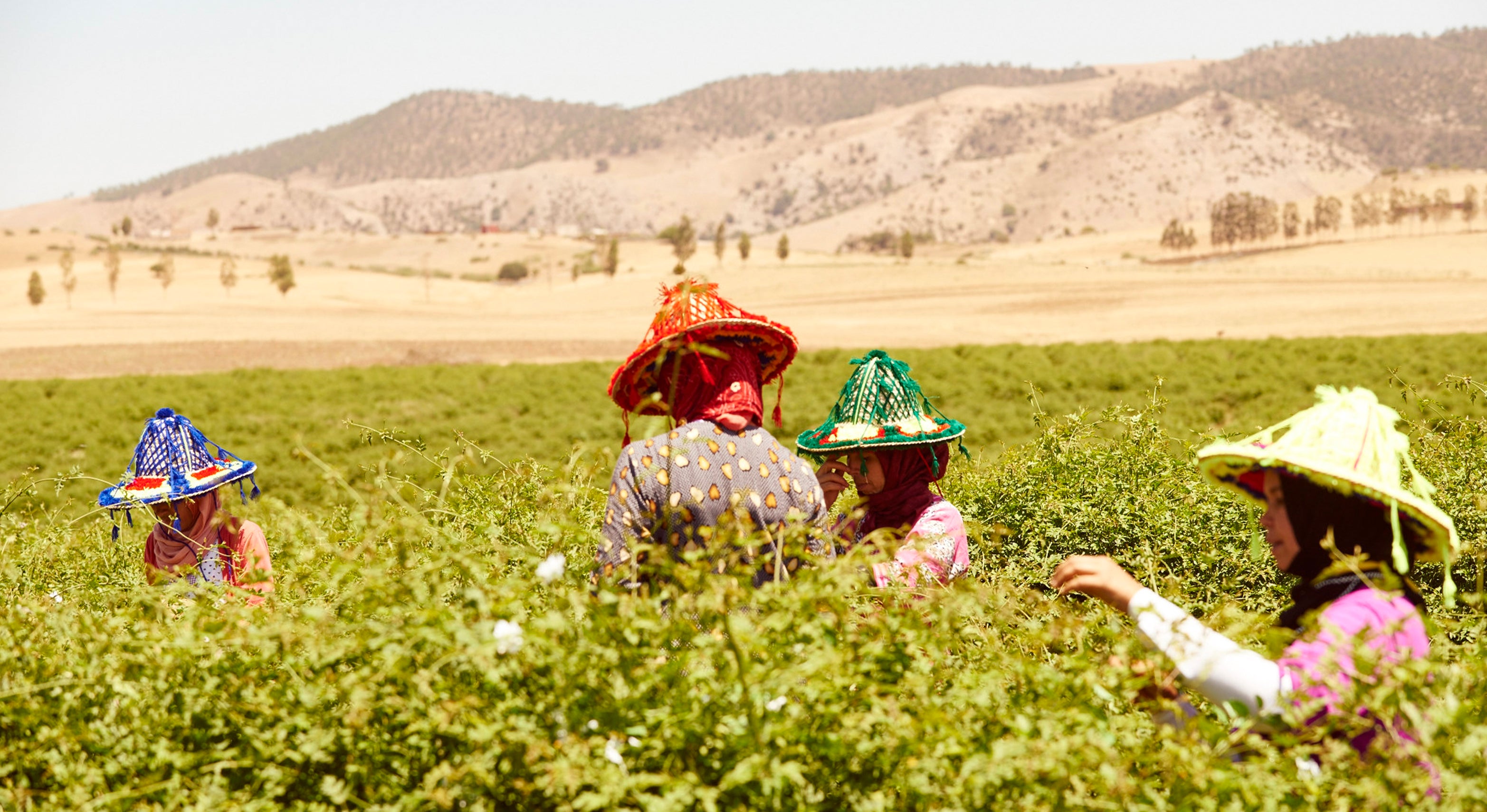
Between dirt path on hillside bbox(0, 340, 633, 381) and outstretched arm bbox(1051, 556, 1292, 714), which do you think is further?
dirt path on hillside bbox(0, 340, 633, 381)

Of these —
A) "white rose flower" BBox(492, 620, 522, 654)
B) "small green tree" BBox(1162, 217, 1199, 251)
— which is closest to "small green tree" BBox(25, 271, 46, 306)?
"white rose flower" BBox(492, 620, 522, 654)

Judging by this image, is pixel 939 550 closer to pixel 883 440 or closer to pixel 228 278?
pixel 883 440

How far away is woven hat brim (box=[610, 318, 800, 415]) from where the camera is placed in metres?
3.31

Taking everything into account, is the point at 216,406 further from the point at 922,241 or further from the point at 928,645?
→ the point at 922,241

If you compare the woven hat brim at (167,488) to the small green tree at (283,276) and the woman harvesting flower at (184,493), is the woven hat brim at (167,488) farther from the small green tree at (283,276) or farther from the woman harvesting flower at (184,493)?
the small green tree at (283,276)

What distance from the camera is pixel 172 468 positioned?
431cm

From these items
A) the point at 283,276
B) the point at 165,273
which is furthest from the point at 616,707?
the point at 165,273

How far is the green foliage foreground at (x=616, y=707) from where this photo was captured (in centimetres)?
189

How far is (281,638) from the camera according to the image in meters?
2.14

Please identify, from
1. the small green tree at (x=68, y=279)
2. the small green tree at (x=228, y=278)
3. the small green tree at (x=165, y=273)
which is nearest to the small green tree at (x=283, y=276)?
the small green tree at (x=228, y=278)

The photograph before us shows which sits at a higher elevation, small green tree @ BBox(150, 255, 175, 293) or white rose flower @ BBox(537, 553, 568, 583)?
small green tree @ BBox(150, 255, 175, 293)

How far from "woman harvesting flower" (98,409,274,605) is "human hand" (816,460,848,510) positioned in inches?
86.8

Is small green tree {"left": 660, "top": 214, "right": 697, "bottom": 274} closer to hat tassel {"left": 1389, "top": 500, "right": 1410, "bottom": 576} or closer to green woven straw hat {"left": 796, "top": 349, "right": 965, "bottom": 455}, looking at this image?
green woven straw hat {"left": 796, "top": 349, "right": 965, "bottom": 455}

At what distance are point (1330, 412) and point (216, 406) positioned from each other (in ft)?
72.1
